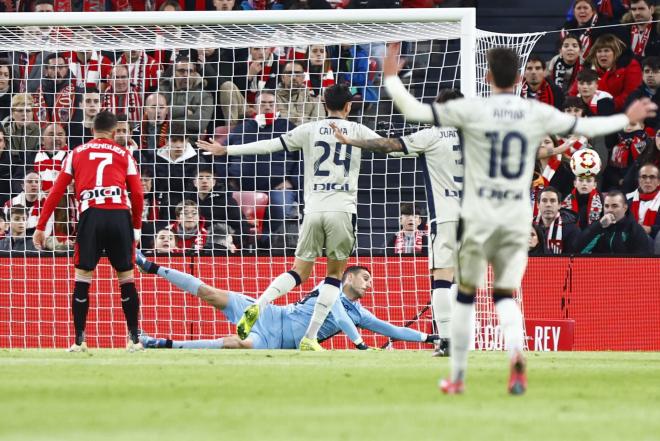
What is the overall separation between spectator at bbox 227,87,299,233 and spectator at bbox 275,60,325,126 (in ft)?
0.42

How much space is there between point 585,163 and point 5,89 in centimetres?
743

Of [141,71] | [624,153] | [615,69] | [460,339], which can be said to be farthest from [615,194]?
[460,339]

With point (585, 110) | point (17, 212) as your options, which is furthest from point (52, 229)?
point (585, 110)

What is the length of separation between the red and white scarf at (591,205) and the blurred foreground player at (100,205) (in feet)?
20.9

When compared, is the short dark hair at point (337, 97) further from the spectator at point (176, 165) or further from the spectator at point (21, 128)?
the spectator at point (21, 128)

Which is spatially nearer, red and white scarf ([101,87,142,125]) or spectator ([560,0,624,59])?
red and white scarf ([101,87,142,125])

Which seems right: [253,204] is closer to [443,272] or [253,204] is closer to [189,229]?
[189,229]

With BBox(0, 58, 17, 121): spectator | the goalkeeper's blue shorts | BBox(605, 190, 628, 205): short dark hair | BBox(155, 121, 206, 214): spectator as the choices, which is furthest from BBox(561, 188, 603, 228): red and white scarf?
BBox(0, 58, 17, 121): spectator

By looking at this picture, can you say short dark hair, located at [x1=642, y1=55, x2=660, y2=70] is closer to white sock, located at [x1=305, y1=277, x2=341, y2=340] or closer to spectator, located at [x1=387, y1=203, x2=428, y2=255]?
spectator, located at [x1=387, y1=203, x2=428, y2=255]

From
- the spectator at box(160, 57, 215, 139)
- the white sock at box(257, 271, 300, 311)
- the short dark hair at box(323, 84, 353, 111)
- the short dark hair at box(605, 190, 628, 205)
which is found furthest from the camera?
the spectator at box(160, 57, 215, 139)

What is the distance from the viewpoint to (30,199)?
16156 millimetres

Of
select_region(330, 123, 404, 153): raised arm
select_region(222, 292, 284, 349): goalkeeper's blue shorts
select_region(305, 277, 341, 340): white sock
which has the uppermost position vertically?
select_region(330, 123, 404, 153): raised arm

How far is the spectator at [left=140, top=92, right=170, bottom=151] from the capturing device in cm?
1653

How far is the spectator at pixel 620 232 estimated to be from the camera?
→ 15.5 m
